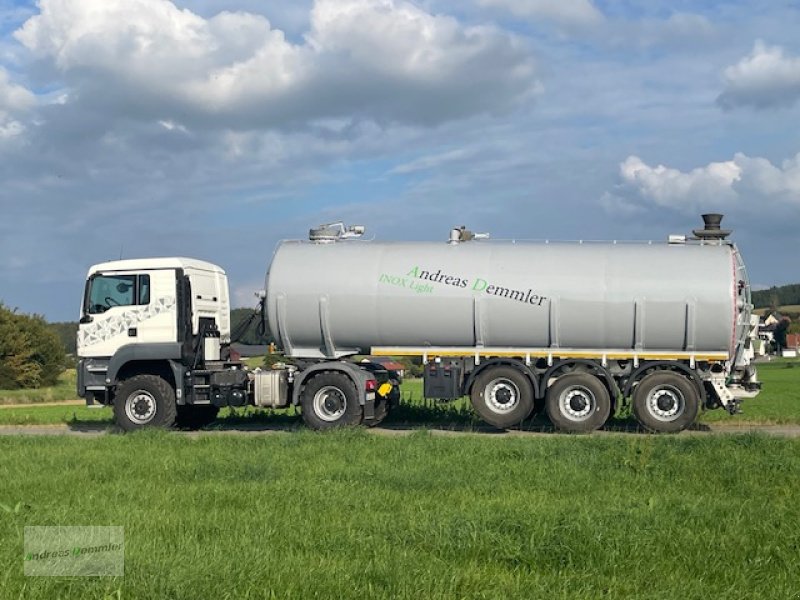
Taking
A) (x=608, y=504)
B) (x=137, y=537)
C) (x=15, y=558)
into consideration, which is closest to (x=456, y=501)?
(x=608, y=504)

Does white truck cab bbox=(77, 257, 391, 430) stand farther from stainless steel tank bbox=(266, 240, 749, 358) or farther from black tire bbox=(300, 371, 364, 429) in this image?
stainless steel tank bbox=(266, 240, 749, 358)

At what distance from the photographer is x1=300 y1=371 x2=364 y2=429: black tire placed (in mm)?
19250

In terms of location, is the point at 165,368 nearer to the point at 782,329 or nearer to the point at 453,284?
the point at 453,284

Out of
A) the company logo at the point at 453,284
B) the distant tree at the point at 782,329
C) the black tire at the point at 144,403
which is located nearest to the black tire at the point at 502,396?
the company logo at the point at 453,284

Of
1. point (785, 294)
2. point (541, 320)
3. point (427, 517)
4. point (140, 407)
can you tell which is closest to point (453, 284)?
point (541, 320)

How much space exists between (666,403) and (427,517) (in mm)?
11099

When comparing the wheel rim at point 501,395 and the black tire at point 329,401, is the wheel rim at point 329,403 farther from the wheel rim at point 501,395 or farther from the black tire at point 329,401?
the wheel rim at point 501,395

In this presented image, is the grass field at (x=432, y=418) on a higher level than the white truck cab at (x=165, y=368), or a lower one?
lower

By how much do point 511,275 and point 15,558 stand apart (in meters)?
13.0

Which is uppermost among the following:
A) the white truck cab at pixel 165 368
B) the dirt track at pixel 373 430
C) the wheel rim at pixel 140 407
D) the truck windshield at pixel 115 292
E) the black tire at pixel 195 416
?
the truck windshield at pixel 115 292

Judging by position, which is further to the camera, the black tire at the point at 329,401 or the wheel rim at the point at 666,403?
the black tire at the point at 329,401

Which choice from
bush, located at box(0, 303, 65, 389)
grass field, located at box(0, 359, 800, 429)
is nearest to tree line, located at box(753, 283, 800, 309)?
bush, located at box(0, 303, 65, 389)

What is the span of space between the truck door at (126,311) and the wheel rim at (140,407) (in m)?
1.04

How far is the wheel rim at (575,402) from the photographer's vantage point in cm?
1875
